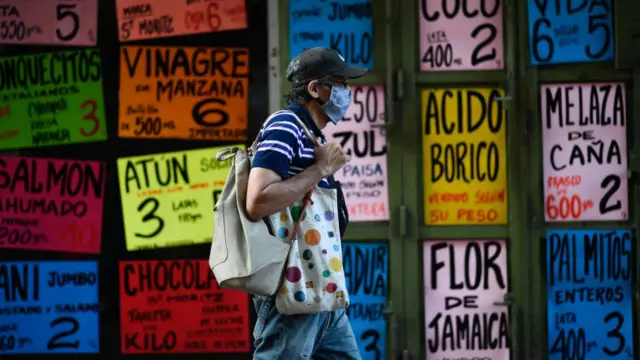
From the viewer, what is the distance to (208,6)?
605 cm

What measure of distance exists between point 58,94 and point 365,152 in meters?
1.81

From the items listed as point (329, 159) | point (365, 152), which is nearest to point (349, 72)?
point (329, 159)

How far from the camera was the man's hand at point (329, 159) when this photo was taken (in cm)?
373

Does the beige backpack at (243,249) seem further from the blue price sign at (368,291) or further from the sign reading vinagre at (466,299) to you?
the sign reading vinagre at (466,299)

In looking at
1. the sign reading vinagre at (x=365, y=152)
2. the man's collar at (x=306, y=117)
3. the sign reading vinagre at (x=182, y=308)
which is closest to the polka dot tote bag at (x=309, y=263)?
the man's collar at (x=306, y=117)

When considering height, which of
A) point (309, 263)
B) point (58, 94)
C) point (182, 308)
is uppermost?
point (58, 94)

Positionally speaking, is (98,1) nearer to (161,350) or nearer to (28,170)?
(28,170)

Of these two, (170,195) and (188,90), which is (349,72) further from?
(170,195)

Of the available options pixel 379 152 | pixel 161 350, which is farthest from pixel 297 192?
pixel 161 350

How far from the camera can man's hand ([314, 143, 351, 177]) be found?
12.3 feet

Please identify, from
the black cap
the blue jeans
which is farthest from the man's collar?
the blue jeans

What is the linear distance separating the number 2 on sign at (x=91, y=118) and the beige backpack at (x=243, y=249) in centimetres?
256

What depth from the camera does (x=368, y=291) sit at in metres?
6.01

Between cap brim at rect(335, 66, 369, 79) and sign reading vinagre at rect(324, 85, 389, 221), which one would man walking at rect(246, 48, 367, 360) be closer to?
cap brim at rect(335, 66, 369, 79)
